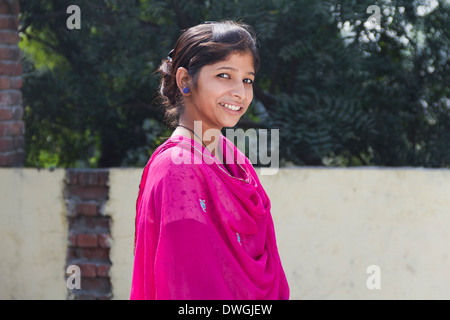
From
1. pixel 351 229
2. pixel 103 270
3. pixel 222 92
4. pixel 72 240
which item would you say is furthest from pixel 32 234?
pixel 222 92

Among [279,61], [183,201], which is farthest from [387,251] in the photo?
[183,201]

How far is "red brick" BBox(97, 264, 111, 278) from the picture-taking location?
3482 millimetres

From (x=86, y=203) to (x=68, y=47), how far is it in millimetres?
1462

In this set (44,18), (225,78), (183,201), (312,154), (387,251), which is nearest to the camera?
(183,201)

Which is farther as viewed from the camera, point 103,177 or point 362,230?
point 103,177

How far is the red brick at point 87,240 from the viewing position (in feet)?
11.4

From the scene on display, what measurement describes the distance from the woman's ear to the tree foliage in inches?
77.9

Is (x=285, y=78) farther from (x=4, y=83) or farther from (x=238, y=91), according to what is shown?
(x=238, y=91)

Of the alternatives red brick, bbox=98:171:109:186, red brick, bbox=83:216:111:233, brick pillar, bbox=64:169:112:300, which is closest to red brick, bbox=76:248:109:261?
brick pillar, bbox=64:169:112:300

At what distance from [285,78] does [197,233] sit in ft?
9.30

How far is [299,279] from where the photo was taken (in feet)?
11.1

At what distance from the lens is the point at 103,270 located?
3486 millimetres

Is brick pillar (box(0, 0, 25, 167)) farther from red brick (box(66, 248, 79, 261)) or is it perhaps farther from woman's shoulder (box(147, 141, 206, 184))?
woman's shoulder (box(147, 141, 206, 184))
